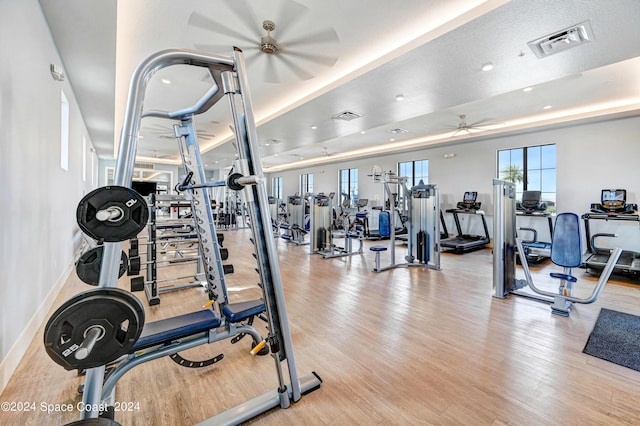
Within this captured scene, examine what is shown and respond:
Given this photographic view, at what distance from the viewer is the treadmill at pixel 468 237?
6684 millimetres

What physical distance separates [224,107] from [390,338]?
5295 millimetres

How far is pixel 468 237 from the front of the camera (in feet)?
24.5

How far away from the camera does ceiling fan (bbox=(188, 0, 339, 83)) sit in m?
2.78

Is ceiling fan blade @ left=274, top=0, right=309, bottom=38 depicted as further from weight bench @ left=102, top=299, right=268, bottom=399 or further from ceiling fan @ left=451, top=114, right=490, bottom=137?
ceiling fan @ left=451, top=114, right=490, bottom=137

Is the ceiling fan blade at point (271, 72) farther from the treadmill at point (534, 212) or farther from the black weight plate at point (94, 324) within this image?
the treadmill at point (534, 212)

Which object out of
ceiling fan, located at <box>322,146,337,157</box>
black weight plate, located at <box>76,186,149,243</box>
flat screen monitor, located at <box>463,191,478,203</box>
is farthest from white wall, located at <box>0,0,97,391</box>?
flat screen monitor, located at <box>463,191,478,203</box>

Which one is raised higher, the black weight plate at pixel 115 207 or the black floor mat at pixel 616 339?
the black weight plate at pixel 115 207

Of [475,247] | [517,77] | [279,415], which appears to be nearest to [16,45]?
[279,415]

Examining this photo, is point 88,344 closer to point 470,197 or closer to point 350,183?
point 470,197

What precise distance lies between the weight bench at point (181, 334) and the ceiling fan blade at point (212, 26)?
288cm

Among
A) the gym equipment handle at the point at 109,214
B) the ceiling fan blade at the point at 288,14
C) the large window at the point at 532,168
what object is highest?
the ceiling fan blade at the point at 288,14

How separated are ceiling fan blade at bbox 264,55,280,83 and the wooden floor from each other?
3147mm

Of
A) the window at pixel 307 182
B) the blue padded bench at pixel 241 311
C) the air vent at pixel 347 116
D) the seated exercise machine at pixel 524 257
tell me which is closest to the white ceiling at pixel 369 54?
the air vent at pixel 347 116

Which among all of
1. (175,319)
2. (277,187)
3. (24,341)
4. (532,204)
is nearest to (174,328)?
(175,319)
